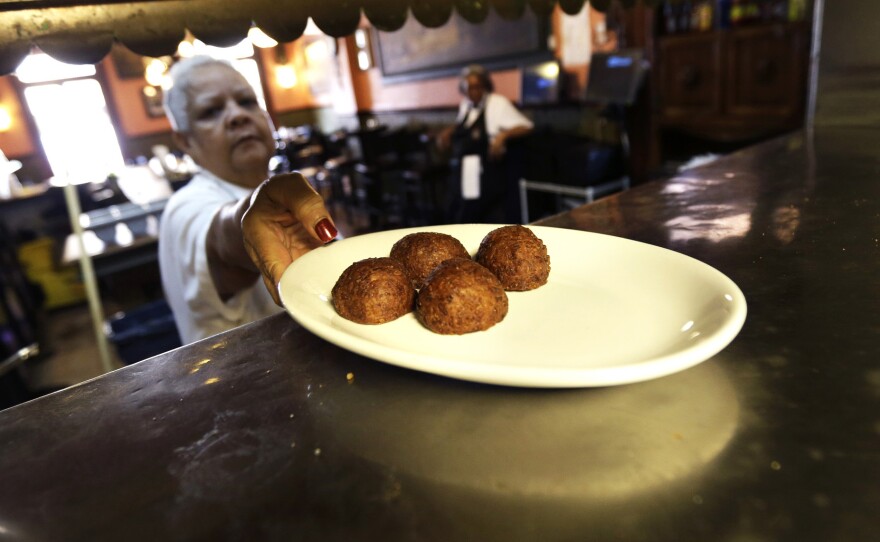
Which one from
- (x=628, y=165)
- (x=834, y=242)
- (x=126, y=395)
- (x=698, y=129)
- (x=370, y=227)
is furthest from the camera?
(x=370, y=227)

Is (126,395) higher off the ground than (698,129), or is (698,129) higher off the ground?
(126,395)

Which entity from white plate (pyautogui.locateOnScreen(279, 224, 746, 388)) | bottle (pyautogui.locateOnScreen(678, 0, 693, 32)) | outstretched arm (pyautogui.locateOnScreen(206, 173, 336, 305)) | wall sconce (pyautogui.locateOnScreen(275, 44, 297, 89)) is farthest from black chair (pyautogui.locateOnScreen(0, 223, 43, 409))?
wall sconce (pyautogui.locateOnScreen(275, 44, 297, 89))

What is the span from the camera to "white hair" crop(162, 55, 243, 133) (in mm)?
2006

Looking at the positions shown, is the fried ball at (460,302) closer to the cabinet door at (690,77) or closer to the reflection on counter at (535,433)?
the reflection on counter at (535,433)

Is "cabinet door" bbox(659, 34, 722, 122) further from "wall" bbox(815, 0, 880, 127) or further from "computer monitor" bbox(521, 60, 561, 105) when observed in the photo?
"wall" bbox(815, 0, 880, 127)

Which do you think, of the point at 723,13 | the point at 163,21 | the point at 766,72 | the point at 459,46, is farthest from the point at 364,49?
the point at 163,21

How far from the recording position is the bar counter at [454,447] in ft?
1.44

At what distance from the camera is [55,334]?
4719mm

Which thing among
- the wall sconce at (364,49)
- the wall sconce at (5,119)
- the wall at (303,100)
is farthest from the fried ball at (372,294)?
the wall sconce at (5,119)

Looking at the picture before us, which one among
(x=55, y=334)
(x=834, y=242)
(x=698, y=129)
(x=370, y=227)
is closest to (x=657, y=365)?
(x=834, y=242)

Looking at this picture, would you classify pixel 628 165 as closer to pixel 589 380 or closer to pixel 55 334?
pixel 589 380

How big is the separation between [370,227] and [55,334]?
3502mm

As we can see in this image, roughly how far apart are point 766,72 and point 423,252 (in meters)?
3.84

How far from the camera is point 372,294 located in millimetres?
687
